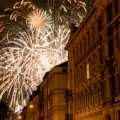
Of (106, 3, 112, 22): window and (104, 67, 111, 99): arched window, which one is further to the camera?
(106, 3, 112, 22): window

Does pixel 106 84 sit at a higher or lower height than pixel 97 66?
lower

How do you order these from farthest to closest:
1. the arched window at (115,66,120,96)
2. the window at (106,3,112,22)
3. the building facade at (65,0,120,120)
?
1. the window at (106,3,112,22)
2. the building facade at (65,0,120,120)
3. the arched window at (115,66,120,96)

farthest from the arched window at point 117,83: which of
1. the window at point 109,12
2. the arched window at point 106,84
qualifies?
the window at point 109,12

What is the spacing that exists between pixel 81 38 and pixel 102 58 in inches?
413

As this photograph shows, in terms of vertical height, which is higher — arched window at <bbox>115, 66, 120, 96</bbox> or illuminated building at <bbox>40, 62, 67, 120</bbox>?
illuminated building at <bbox>40, 62, 67, 120</bbox>

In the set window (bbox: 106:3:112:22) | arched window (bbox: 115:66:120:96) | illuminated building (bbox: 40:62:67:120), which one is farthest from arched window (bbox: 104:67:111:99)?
illuminated building (bbox: 40:62:67:120)

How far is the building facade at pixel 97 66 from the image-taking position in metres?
30.0

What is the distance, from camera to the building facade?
98.5 ft

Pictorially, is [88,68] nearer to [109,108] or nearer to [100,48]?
[100,48]

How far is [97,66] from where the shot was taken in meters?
35.5

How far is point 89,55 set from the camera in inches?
1531

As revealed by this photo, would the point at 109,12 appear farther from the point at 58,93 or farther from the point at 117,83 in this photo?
the point at 58,93

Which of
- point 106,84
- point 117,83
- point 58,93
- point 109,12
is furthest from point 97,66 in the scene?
point 58,93

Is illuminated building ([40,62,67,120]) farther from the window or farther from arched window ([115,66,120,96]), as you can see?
arched window ([115,66,120,96])
